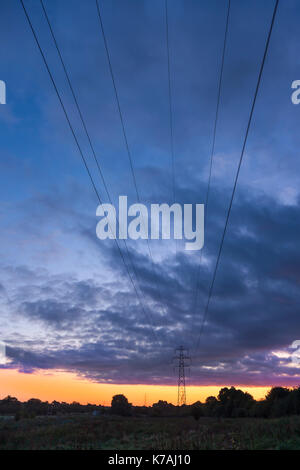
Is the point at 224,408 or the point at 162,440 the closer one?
the point at 162,440

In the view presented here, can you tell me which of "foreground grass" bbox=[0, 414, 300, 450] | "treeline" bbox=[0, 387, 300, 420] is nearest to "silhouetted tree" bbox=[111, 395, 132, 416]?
"treeline" bbox=[0, 387, 300, 420]

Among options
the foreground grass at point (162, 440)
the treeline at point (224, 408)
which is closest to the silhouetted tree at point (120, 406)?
the treeline at point (224, 408)

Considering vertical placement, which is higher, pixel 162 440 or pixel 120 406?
pixel 162 440

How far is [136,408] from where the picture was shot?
119 m

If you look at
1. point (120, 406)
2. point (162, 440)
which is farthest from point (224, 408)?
point (162, 440)

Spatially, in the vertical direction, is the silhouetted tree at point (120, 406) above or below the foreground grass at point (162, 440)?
below

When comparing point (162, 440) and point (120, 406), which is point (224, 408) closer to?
point (120, 406)

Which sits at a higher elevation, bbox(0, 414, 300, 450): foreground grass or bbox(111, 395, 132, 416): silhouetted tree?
bbox(0, 414, 300, 450): foreground grass

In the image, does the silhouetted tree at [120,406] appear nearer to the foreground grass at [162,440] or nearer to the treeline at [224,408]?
the treeline at [224,408]

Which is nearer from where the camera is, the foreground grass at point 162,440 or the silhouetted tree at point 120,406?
the foreground grass at point 162,440

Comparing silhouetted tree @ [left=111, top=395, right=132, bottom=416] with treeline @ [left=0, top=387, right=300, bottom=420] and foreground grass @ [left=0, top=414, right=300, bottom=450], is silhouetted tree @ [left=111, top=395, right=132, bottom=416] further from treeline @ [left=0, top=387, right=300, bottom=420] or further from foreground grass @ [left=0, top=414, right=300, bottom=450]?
foreground grass @ [left=0, top=414, right=300, bottom=450]
